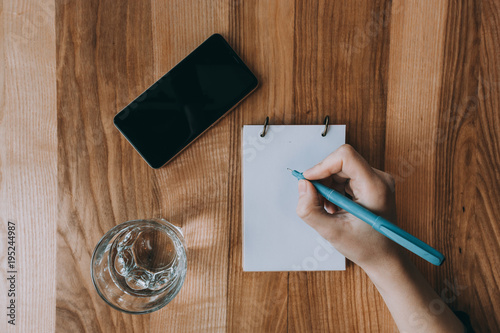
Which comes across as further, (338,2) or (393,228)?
(338,2)

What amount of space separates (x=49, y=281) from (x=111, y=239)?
153 millimetres

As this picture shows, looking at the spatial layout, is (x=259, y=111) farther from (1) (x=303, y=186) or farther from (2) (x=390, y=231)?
(2) (x=390, y=231)

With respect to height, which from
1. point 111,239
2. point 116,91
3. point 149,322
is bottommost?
point 149,322

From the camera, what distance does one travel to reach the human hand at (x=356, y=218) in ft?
1.77

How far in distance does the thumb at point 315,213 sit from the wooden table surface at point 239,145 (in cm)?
13

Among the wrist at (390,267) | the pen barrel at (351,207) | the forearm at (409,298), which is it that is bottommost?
the forearm at (409,298)

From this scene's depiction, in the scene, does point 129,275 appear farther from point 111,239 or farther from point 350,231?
point 350,231

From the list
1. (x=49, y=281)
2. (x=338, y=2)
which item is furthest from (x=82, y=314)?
(x=338, y=2)

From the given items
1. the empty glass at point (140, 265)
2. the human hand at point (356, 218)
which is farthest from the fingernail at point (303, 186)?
the empty glass at point (140, 265)

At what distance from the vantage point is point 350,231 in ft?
1.77

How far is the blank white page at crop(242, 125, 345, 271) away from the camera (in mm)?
608

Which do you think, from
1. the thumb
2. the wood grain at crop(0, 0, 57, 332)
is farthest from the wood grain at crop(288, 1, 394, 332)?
the wood grain at crop(0, 0, 57, 332)

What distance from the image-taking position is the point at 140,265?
610mm

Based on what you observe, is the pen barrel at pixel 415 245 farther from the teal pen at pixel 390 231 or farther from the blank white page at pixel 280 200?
the blank white page at pixel 280 200
